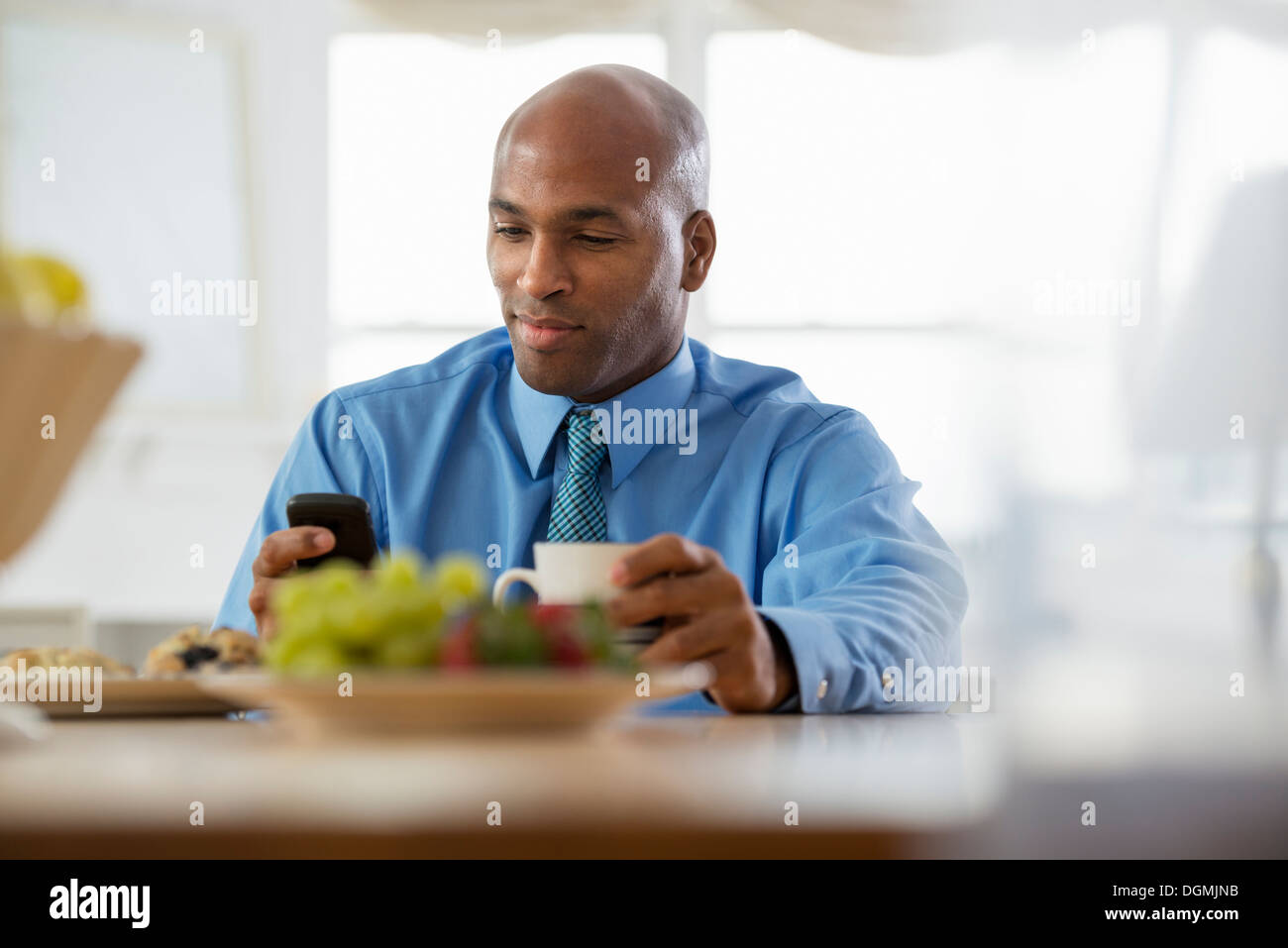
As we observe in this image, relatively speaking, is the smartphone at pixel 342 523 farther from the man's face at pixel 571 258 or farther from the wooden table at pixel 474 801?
the man's face at pixel 571 258

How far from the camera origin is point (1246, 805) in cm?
48

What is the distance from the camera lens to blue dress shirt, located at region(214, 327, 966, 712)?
151cm

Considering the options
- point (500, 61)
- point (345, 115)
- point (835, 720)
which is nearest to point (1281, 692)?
point (500, 61)

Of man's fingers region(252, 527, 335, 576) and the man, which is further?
the man

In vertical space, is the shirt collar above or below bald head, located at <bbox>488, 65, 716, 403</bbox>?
below

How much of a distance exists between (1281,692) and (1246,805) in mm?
5317

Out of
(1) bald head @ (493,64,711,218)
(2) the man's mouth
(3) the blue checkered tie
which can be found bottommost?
(3) the blue checkered tie

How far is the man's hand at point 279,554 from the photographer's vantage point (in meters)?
1.00

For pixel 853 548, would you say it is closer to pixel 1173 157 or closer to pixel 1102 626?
pixel 1102 626

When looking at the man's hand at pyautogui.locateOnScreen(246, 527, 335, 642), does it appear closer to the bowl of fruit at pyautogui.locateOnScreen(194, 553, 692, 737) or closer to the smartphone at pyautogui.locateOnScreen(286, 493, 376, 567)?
the smartphone at pyautogui.locateOnScreen(286, 493, 376, 567)

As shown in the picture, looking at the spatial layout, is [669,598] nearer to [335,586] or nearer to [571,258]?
[335,586]

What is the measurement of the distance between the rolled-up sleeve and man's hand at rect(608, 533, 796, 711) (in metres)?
0.08

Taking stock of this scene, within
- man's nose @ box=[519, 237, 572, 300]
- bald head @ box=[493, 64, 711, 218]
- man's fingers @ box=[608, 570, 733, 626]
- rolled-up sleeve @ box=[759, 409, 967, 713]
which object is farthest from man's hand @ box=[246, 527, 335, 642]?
bald head @ box=[493, 64, 711, 218]

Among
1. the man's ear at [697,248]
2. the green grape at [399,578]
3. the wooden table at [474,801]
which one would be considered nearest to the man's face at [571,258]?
the man's ear at [697,248]
